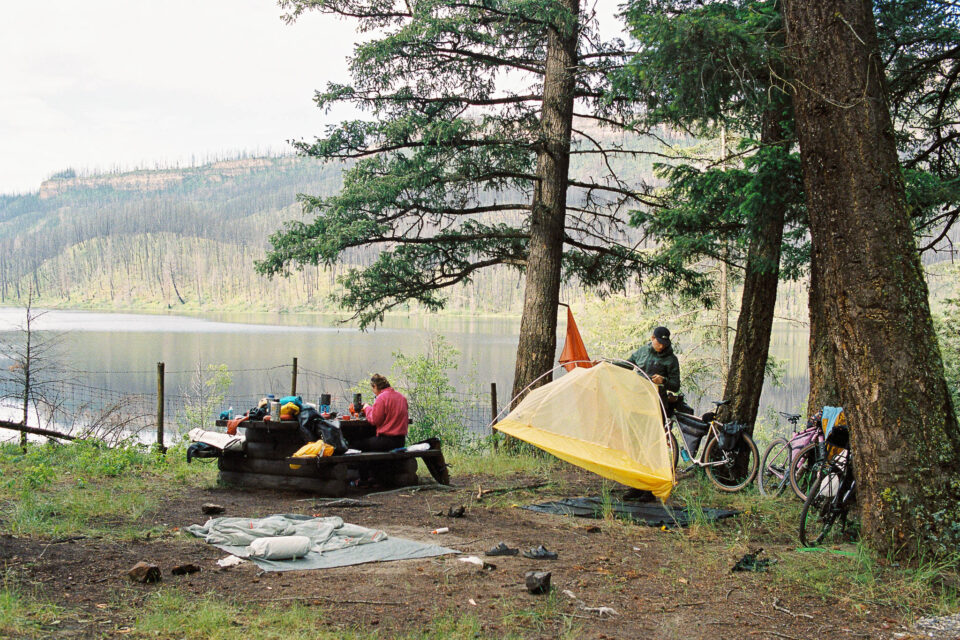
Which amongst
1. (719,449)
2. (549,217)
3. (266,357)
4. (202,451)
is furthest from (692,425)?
(266,357)

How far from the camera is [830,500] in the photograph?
5.41m

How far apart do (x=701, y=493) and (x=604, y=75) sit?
6.24 metres

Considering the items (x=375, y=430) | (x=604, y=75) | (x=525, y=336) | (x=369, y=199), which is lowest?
(x=375, y=430)

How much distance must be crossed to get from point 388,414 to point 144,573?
12.5 ft

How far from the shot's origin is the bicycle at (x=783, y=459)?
6633mm

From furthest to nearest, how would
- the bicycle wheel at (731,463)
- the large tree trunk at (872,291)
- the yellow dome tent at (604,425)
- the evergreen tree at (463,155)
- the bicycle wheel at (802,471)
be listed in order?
the evergreen tree at (463,155), the bicycle wheel at (731,463), the bicycle wheel at (802,471), the yellow dome tent at (604,425), the large tree trunk at (872,291)

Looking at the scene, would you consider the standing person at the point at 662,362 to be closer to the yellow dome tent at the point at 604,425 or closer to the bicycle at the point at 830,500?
the yellow dome tent at the point at 604,425

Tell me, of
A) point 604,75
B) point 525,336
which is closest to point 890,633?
point 525,336

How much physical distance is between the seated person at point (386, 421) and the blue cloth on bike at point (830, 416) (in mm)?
3946

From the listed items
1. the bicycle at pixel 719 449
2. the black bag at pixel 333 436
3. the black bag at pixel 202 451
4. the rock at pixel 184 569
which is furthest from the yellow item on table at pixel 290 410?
the bicycle at pixel 719 449

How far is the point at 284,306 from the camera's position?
387ft

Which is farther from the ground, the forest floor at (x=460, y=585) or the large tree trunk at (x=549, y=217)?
the large tree trunk at (x=549, y=217)

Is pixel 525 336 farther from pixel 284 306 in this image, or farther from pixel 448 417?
pixel 284 306

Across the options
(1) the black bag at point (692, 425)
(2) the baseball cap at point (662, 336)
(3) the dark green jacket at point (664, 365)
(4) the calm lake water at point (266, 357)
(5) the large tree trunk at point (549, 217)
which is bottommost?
(4) the calm lake water at point (266, 357)
